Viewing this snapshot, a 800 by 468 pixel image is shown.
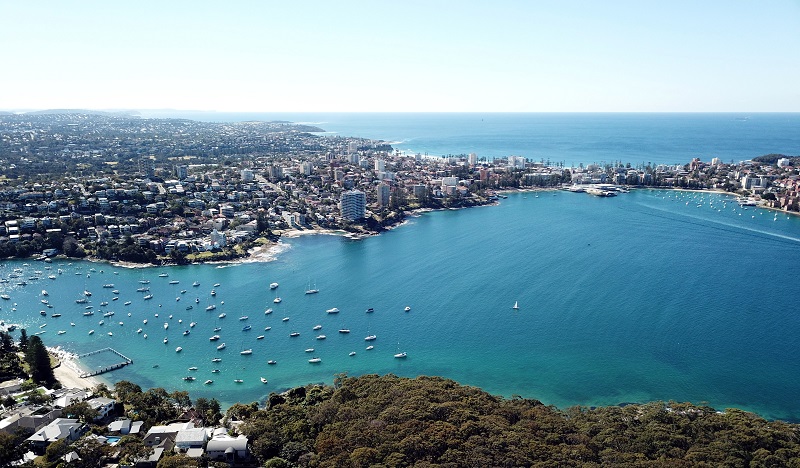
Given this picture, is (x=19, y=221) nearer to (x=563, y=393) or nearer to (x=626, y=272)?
(x=563, y=393)

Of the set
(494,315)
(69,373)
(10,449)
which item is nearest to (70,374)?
(69,373)

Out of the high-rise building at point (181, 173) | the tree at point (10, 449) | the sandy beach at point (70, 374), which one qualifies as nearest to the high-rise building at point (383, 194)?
the high-rise building at point (181, 173)

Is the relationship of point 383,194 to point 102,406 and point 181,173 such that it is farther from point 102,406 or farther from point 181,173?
point 102,406

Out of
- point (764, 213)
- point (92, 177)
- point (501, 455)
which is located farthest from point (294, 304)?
point (764, 213)

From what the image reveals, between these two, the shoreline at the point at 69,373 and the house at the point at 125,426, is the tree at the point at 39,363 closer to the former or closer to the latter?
the shoreline at the point at 69,373

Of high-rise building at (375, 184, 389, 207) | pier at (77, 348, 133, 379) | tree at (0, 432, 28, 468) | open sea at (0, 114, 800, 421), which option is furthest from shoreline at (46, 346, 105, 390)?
high-rise building at (375, 184, 389, 207)

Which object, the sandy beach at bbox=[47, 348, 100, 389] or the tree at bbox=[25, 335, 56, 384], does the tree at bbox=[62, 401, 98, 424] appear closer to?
the sandy beach at bbox=[47, 348, 100, 389]
